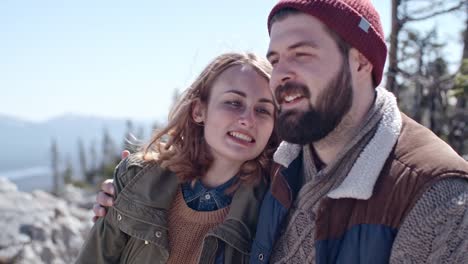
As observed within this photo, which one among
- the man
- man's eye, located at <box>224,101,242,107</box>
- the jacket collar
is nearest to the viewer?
the man

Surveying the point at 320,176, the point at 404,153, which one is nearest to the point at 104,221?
the point at 320,176

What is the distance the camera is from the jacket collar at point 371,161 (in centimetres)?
208

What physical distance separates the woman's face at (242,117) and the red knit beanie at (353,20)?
2.21ft

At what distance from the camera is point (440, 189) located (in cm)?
190

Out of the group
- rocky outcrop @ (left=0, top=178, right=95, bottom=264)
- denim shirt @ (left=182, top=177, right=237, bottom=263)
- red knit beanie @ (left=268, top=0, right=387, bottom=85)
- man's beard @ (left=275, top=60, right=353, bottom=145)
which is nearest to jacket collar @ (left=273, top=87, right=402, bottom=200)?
man's beard @ (left=275, top=60, right=353, bottom=145)

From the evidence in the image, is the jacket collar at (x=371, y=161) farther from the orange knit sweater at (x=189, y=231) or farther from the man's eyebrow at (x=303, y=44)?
the orange knit sweater at (x=189, y=231)

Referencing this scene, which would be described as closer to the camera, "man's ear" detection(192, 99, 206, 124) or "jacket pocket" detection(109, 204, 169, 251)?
"jacket pocket" detection(109, 204, 169, 251)

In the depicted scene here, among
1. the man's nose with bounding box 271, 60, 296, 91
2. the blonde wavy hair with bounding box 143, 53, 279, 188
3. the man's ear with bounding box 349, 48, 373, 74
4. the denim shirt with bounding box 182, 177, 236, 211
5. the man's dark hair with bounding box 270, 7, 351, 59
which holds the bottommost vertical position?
the denim shirt with bounding box 182, 177, 236, 211

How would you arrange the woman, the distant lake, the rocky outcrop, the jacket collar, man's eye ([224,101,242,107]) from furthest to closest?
the distant lake → the rocky outcrop → man's eye ([224,101,242,107]) → the woman → the jacket collar

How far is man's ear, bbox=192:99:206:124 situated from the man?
81 centimetres

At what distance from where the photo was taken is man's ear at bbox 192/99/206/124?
334 cm

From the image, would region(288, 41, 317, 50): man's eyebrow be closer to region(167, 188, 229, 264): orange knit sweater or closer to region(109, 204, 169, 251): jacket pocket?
region(167, 188, 229, 264): orange knit sweater

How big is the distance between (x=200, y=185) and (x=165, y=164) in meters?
0.28

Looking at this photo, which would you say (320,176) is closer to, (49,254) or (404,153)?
(404,153)
